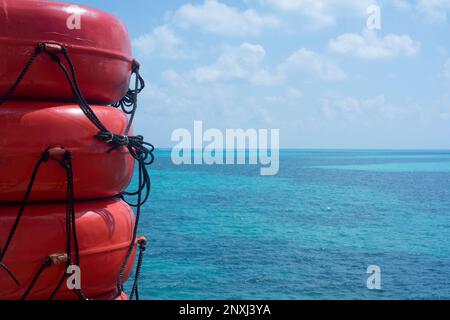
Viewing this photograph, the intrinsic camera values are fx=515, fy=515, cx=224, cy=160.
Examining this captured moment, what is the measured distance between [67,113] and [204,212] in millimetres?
45147

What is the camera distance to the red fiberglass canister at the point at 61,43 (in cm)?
339

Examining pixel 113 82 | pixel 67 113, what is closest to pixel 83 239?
pixel 67 113

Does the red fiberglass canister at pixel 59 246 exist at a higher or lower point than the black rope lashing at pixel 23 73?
lower

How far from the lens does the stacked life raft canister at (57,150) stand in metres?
3.39

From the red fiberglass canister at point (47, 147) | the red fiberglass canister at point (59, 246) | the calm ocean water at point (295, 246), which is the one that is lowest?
the calm ocean water at point (295, 246)

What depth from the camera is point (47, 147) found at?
343cm

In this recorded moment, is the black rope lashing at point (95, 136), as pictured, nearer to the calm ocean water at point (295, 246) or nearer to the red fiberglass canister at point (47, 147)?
the red fiberglass canister at point (47, 147)

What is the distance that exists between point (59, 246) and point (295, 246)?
31.0 m

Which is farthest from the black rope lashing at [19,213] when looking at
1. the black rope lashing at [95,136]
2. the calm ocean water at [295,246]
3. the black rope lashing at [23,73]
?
the calm ocean water at [295,246]

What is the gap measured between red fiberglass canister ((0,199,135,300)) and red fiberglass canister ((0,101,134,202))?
4.7 inches

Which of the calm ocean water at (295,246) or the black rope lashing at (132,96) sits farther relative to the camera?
the calm ocean water at (295,246)

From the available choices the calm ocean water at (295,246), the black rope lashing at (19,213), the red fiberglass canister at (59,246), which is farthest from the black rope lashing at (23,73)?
the calm ocean water at (295,246)

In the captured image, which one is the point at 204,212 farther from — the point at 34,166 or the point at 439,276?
the point at 34,166

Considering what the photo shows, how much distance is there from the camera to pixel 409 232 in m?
38.5
